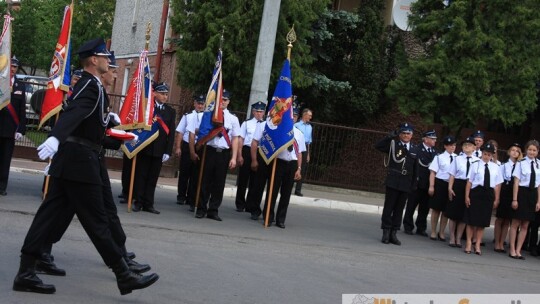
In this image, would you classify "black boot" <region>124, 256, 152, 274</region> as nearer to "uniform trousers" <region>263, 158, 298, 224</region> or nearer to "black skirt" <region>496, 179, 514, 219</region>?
"uniform trousers" <region>263, 158, 298, 224</region>

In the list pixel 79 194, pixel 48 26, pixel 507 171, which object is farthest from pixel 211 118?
pixel 48 26

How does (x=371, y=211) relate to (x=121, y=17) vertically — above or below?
below

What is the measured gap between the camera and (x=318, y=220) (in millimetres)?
15359

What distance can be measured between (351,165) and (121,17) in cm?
1935

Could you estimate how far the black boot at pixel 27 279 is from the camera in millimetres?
6686

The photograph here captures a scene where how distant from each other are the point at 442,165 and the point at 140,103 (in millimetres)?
5717

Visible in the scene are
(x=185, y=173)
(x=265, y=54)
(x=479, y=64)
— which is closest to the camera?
(x=185, y=173)

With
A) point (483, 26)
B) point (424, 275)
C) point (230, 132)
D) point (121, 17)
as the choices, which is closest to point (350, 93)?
point (483, 26)

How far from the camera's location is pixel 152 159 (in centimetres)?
1307

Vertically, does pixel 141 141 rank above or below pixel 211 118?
below

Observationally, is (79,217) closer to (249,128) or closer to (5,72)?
(5,72)

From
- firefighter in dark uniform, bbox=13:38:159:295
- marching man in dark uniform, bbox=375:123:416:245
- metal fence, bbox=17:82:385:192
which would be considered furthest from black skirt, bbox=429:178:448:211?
firefighter in dark uniform, bbox=13:38:159:295

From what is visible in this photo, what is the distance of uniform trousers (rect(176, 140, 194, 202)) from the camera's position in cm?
1477

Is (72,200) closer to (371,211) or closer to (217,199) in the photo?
(217,199)
